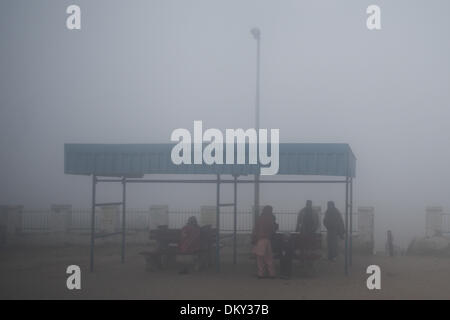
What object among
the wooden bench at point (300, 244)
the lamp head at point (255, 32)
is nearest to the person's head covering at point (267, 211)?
the wooden bench at point (300, 244)

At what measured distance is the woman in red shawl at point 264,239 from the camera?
1230 centimetres

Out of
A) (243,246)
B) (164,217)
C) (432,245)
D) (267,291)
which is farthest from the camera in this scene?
(164,217)

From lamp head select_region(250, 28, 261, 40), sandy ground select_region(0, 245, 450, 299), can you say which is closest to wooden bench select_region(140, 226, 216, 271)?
sandy ground select_region(0, 245, 450, 299)

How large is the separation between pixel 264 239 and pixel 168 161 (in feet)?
9.17

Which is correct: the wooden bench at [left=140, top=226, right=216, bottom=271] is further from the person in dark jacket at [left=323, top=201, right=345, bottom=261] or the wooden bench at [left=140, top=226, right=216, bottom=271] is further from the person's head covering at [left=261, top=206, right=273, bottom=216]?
the person in dark jacket at [left=323, top=201, right=345, bottom=261]

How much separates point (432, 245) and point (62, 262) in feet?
38.6

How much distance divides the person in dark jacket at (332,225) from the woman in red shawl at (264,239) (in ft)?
11.1

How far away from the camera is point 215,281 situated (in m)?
12.0

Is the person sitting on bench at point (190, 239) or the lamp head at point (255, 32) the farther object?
the lamp head at point (255, 32)

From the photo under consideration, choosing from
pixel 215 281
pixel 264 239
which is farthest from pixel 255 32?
pixel 215 281

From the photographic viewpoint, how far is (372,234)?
18781mm

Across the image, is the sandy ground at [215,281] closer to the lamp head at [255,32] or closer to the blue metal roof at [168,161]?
the blue metal roof at [168,161]
